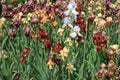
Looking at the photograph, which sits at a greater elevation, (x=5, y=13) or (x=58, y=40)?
(x=5, y=13)

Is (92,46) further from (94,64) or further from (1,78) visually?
(1,78)

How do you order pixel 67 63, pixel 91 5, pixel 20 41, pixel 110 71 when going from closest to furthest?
1. pixel 110 71
2. pixel 67 63
3. pixel 20 41
4. pixel 91 5

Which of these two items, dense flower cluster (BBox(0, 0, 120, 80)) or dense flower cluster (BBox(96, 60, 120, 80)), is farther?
dense flower cluster (BBox(0, 0, 120, 80))

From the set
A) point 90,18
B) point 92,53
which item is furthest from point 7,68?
point 90,18

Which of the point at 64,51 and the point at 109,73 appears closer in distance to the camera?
the point at 109,73

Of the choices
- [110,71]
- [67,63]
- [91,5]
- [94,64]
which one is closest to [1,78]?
[67,63]

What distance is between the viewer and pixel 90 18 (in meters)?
3.67

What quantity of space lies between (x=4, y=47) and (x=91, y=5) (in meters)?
1.52

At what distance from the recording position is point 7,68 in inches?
128

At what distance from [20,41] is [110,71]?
1646 millimetres

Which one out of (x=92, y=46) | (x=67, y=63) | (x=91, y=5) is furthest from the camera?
(x=91, y=5)

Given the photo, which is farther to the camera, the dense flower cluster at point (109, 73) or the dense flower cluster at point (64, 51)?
the dense flower cluster at point (64, 51)

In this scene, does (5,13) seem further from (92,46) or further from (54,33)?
(92,46)

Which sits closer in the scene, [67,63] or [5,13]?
[67,63]
